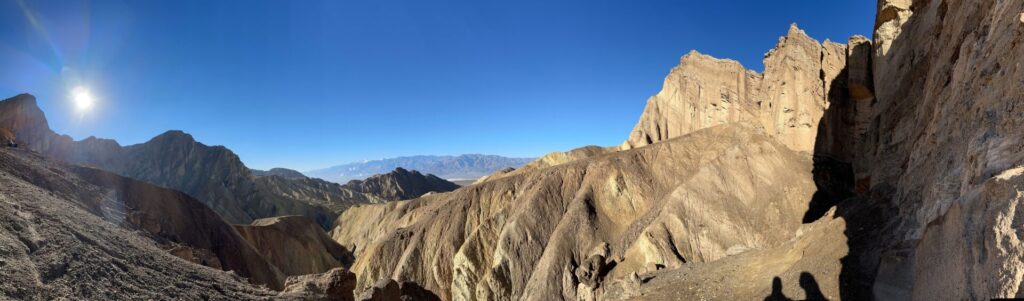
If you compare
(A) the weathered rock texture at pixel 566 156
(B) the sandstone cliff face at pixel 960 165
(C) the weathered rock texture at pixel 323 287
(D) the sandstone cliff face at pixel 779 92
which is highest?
(D) the sandstone cliff face at pixel 779 92

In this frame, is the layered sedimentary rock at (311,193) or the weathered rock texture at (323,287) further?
the layered sedimentary rock at (311,193)

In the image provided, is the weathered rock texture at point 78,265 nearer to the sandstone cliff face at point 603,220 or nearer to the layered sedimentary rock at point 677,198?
the layered sedimentary rock at point 677,198

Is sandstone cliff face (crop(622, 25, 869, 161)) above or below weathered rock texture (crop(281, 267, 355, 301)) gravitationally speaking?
above

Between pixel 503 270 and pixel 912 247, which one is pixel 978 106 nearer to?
pixel 912 247

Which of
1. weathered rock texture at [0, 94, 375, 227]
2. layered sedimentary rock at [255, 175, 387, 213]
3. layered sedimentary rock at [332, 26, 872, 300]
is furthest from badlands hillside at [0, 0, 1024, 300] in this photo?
layered sedimentary rock at [255, 175, 387, 213]

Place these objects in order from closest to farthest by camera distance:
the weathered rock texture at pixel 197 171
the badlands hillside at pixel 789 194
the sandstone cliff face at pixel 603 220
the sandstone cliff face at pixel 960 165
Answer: the sandstone cliff face at pixel 960 165 < the badlands hillside at pixel 789 194 < the sandstone cliff face at pixel 603 220 < the weathered rock texture at pixel 197 171

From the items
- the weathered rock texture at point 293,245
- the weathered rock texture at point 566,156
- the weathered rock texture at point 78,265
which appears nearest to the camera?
the weathered rock texture at point 78,265

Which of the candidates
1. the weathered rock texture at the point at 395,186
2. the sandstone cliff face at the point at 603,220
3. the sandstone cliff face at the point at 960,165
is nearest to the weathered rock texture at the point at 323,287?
the sandstone cliff face at the point at 960,165

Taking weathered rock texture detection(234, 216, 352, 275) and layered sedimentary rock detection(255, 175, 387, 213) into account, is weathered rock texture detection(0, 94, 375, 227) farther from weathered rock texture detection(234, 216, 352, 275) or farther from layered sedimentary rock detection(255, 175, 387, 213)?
weathered rock texture detection(234, 216, 352, 275)
